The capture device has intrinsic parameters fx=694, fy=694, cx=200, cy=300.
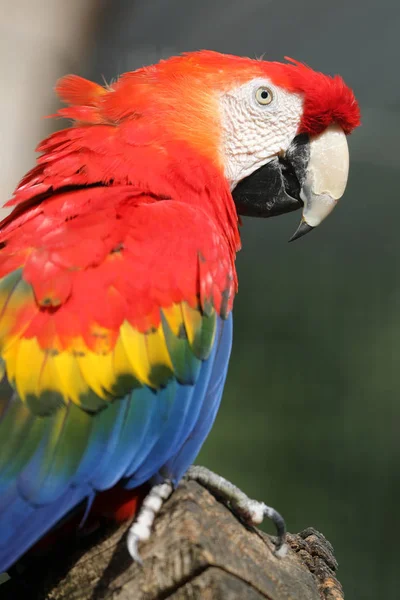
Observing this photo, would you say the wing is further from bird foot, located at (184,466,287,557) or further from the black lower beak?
the black lower beak

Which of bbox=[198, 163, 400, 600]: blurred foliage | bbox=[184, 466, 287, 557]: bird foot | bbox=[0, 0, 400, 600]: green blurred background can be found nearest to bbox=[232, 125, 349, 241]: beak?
bbox=[184, 466, 287, 557]: bird foot

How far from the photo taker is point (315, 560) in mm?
1074

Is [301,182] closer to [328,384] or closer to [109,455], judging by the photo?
[109,455]

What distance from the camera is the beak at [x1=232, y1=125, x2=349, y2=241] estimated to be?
1.32 metres

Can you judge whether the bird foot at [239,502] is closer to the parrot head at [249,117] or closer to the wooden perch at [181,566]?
the wooden perch at [181,566]

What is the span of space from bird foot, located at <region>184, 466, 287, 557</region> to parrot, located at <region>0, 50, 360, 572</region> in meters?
0.03

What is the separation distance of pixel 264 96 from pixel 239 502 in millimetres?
764

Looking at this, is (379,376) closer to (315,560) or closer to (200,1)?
(200,1)

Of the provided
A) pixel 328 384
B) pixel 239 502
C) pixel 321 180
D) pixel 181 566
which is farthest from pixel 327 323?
pixel 181 566

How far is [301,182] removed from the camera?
1.32 meters

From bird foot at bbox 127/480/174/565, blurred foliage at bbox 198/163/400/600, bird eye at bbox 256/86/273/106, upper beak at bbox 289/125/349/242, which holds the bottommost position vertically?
blurred foliage at bbox 198/163/400/600

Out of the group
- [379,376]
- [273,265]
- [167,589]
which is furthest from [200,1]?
[167,589]

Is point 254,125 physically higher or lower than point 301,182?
higher

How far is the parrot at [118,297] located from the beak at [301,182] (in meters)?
0.09
